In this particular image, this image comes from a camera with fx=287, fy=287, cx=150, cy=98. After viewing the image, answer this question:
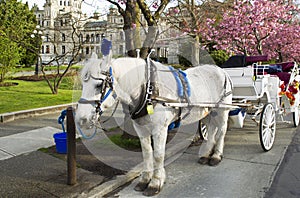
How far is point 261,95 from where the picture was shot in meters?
5.66

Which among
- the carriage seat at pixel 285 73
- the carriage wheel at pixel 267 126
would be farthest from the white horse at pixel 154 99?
the carriage seat at pixel 285 73

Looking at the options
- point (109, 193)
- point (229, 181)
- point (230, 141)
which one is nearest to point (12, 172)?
point (109, 193)

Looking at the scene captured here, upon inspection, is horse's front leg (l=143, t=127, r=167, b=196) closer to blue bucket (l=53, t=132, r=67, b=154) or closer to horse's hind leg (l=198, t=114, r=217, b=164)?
horse's hind leg (l=198, t=114, r=217, b=164)

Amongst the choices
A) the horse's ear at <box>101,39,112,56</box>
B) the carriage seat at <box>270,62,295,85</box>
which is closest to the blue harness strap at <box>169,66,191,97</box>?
the horse's ear at <box>101,39,112,56</box>

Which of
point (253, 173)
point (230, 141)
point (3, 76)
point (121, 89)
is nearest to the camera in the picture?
point (121, 89)

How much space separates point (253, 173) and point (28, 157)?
12.1ft

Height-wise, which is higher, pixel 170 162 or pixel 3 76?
pixel 3 76

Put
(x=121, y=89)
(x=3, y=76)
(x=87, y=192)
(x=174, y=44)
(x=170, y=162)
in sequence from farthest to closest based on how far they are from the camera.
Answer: (x=3, y=76) < (x=174, y=44) < (x=170, y=162) < (x=87, y=192) < (x=121, y=89)

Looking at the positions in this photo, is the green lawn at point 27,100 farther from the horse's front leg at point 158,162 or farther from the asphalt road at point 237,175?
the horse's front leg at point 158,162

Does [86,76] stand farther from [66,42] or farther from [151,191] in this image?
[66,42]

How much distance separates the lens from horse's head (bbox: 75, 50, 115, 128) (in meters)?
2.84

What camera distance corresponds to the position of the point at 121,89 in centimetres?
321

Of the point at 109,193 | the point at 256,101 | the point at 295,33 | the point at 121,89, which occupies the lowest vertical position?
the point at 109,193

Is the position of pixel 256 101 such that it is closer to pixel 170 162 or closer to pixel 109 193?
pixel 170 162
